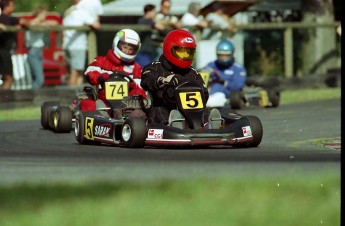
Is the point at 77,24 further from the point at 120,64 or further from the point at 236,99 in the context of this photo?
the point at 120,64

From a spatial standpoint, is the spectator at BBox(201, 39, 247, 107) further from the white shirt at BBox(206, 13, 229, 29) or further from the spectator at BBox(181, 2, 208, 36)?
the white shirt at BBox(206, 13, 229, 29)

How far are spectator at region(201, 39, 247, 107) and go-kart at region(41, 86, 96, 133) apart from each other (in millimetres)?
3967

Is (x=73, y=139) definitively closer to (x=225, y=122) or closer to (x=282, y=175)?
(x=225, y=122)

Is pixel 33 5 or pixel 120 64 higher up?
pixel 33 5

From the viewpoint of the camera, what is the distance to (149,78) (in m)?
13.7

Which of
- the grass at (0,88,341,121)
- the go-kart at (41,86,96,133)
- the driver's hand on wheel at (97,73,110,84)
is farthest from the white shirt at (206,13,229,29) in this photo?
the driver's hand on wheel at (97,73,110,84)

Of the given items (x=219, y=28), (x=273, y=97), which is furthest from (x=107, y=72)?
(x=219, y=28)

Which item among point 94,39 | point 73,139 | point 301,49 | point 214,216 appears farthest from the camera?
point 301,49

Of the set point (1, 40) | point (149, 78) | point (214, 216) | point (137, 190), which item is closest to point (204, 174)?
point (137, 190)

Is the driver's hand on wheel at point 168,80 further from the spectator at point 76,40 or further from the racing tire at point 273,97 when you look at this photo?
the spectator at point 76,40

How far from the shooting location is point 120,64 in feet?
51.3

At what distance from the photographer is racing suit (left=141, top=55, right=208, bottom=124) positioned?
13.4 m

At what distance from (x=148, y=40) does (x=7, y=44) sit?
9.10 ft

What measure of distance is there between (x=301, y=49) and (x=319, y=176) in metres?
15.4
